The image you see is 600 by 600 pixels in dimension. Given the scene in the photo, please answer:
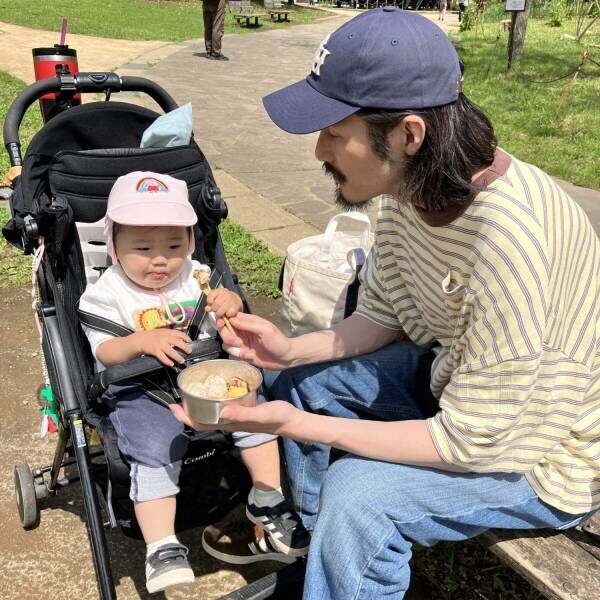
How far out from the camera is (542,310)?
152 cm

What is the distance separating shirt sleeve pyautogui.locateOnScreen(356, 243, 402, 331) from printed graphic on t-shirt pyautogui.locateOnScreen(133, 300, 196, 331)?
596 mm

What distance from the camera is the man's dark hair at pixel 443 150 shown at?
155cm

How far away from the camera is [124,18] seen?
60.9 ft

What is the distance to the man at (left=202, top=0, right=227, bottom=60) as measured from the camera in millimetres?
12727

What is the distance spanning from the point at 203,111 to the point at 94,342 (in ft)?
23.1

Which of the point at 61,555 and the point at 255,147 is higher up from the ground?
the point at 255,147

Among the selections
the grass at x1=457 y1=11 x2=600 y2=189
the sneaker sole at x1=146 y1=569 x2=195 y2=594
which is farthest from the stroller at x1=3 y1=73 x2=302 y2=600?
the grass at x1=457 y1=11 x2=600 y2=189

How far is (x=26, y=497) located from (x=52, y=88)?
1447mm

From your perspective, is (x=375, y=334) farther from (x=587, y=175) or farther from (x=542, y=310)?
(x=587, y=175)

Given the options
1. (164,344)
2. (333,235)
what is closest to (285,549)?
(164,344)

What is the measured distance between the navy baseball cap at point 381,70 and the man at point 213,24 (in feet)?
39.7

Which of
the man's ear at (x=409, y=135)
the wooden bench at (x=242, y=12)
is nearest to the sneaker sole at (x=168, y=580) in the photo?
the man's ear at (x=409, y=135)

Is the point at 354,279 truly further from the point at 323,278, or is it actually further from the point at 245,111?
the point at 245,111

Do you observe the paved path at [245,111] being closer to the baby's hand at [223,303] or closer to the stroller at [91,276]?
the stroller at [91,276]
